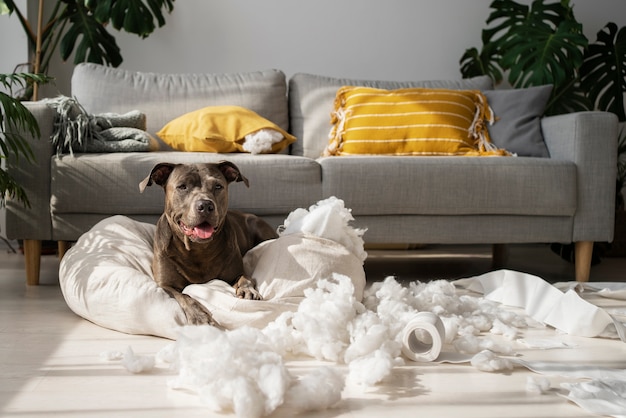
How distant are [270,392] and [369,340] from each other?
441 mm

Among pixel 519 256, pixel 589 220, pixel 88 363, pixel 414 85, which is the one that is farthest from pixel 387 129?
pixel 88 363

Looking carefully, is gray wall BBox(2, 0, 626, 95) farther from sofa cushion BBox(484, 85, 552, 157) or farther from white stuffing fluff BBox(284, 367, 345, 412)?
white stuffing fluff BBox(284, 367, 345, 412)

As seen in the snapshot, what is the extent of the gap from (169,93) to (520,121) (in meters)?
1.84

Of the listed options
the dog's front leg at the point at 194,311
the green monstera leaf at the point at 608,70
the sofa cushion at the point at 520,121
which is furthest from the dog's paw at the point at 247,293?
the green monstera leaf at the point at 608,70

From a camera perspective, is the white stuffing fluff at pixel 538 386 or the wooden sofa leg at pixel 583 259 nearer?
the white stuffing fluff at pixel 538 386

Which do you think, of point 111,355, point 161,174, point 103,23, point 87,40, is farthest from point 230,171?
point 87,40

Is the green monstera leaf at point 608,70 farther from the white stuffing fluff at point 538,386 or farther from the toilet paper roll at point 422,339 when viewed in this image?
the white stuffing fluff at point 538,386

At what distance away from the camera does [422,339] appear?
6.46 feet

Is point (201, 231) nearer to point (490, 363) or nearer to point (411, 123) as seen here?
point (490, 363)

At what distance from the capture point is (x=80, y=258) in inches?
99.3

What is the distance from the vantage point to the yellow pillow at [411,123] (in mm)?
3510

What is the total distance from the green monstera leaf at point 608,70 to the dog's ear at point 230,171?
276 centimetres

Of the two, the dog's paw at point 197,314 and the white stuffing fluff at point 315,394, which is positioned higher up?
the white stuffing fluff at point 315,394

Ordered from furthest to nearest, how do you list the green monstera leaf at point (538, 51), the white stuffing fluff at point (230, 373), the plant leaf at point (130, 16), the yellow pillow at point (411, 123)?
the green monstera leaf at point (538, 51) < the plant leaf at point (130, 16) < the yellow pillow at point (411, 123) < the white stuffing fluff at point (230, 373)
